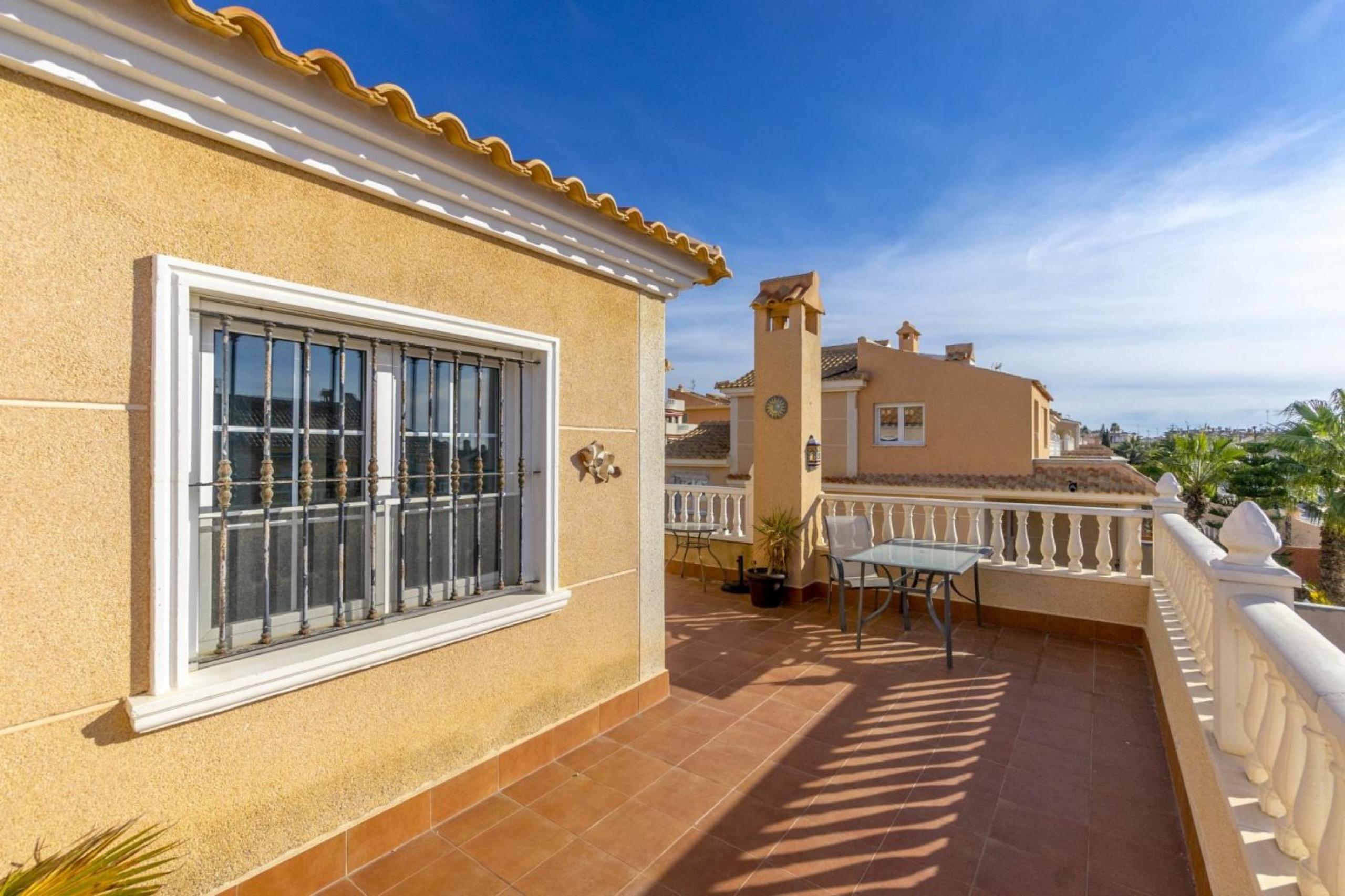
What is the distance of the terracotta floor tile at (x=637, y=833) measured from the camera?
2.63 m

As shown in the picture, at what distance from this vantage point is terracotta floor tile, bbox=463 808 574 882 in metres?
2.54

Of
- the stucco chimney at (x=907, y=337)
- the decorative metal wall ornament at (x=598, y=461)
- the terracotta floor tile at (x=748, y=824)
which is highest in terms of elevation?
the stucco chimney at (x=907, y=337)

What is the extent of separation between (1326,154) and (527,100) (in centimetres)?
876

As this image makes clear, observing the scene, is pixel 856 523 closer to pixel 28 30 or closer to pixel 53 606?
pixel 53 606

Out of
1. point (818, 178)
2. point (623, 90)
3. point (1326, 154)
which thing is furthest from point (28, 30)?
point (818, 178)

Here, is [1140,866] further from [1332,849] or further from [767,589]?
[767,589]

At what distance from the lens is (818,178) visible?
10156mm

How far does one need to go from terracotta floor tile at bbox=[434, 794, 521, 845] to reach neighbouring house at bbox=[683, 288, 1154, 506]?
12.3 metres

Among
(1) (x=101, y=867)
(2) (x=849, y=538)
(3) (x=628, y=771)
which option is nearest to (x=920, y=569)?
(2) (x=849, y=538)

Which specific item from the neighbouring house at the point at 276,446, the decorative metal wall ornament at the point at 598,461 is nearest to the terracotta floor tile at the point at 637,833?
the neighbouring house at the point at 276,446

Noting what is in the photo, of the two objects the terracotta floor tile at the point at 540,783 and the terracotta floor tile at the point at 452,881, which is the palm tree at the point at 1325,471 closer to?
the terracotta floor tile at the point at 540,783

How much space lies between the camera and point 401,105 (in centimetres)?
237

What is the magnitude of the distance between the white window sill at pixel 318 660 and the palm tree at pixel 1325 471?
19931 millimetres

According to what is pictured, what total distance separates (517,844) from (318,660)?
1.31 meters
